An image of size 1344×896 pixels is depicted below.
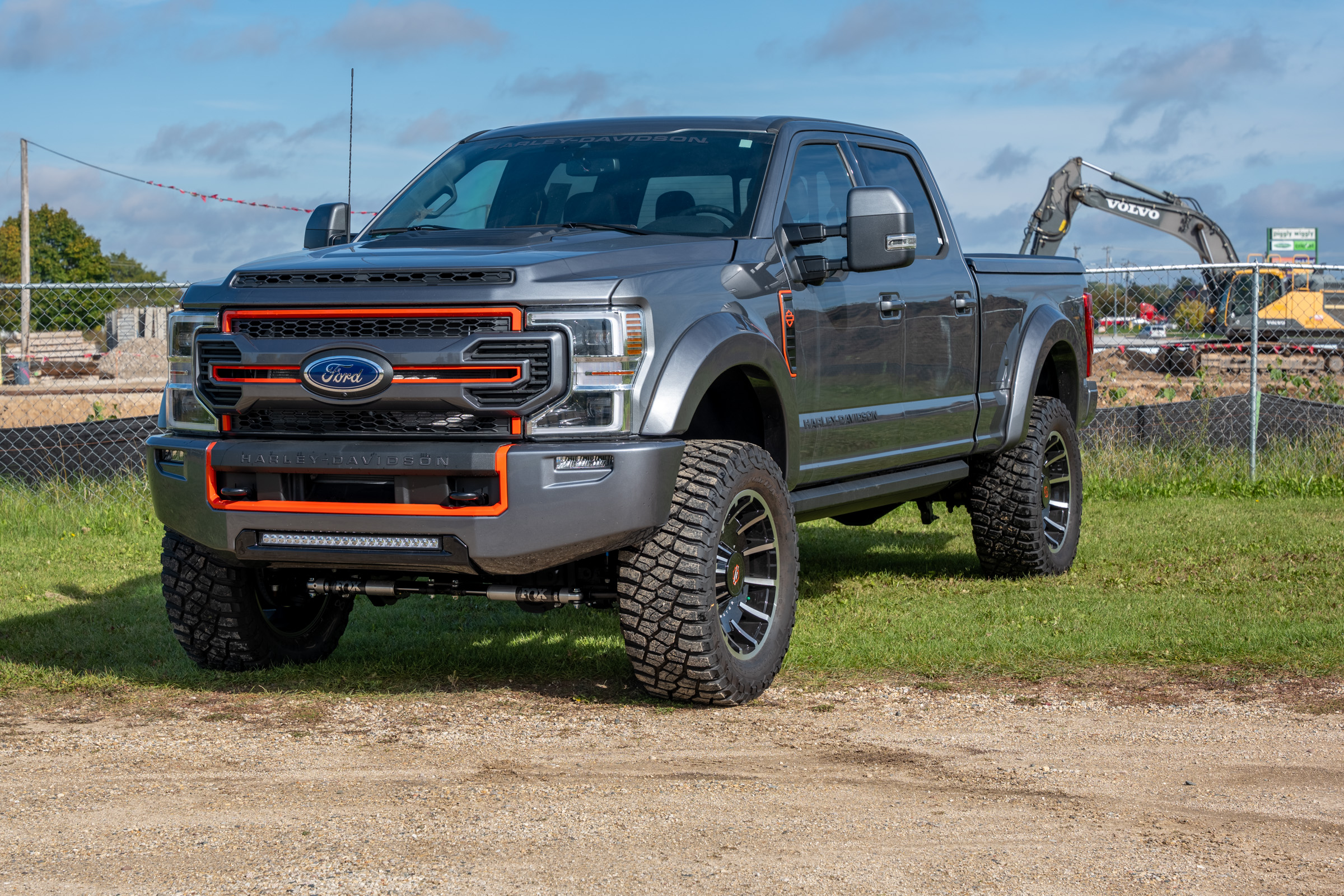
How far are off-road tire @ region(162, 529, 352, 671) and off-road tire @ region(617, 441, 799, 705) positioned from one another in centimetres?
151

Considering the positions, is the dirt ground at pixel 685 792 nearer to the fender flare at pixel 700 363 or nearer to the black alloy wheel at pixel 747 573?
the black alloy wheel at pixel 747 573

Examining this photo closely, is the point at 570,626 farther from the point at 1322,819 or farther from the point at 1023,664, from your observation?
the point at 1322,819

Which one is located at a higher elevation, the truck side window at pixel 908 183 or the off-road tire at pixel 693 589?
the truck side window at pixel 908 183

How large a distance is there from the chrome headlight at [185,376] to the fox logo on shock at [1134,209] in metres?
24.8

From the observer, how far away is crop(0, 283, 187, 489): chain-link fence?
35.1ft

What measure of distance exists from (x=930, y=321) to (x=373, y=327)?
2.98 meters

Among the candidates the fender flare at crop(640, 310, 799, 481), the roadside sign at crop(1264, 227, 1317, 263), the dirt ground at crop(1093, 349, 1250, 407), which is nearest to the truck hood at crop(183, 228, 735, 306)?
the fender flare at crop(640, 310, 799, 481)

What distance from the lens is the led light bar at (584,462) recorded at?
475 cm

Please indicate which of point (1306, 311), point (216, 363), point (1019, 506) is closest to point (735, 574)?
point (216, 363)

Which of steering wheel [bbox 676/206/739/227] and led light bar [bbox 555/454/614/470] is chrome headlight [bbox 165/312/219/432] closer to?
led light bar [bbox 555/454/614/470]

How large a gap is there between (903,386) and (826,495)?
0.75m

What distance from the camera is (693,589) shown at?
504 centimetres

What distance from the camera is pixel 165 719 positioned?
17.1 feet

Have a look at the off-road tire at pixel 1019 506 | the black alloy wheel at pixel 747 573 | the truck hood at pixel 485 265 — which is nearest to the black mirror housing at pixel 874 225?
the truck hood at pixel 485 265
